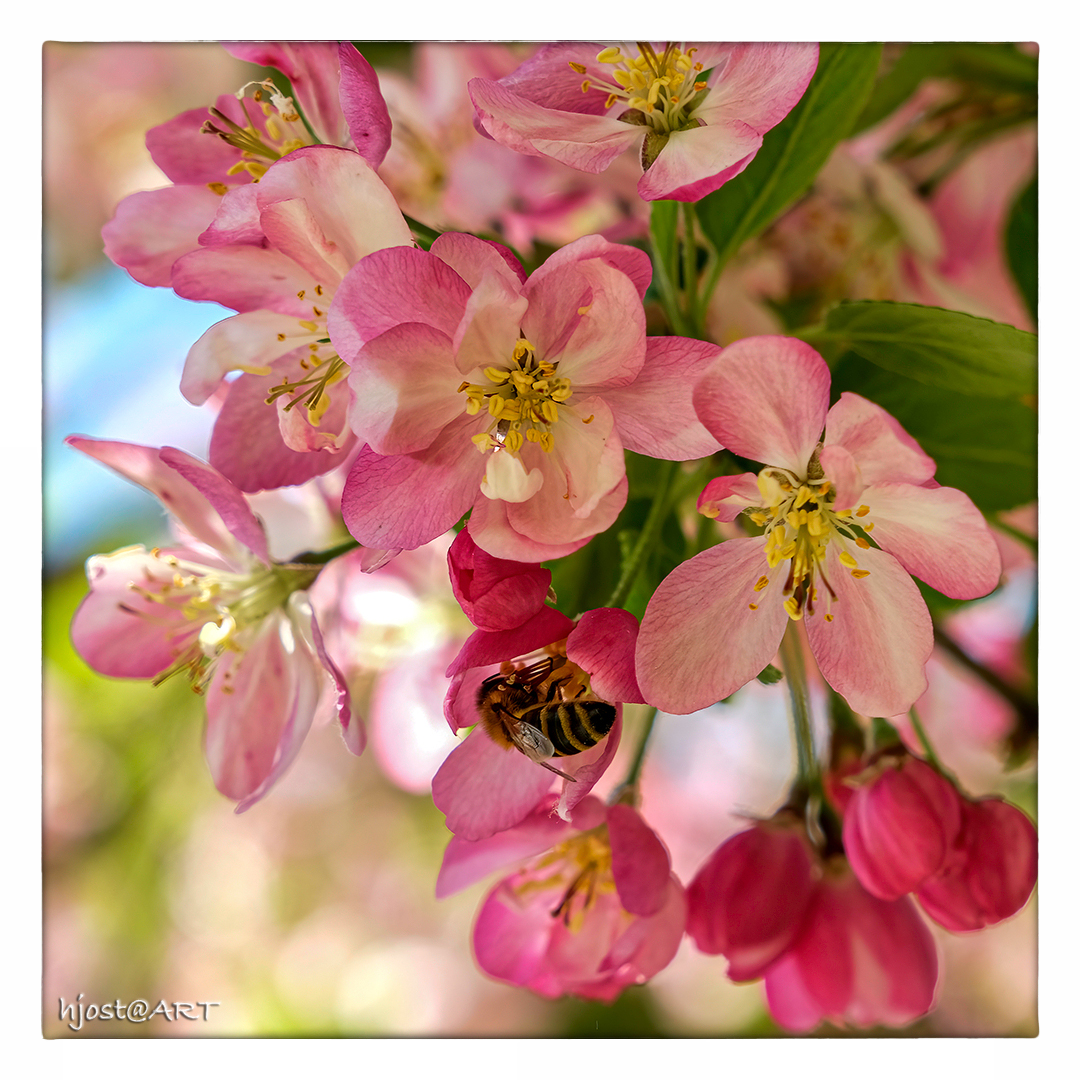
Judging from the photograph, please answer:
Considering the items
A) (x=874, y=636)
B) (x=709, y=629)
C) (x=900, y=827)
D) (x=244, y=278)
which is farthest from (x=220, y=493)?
(x=900, y=827)

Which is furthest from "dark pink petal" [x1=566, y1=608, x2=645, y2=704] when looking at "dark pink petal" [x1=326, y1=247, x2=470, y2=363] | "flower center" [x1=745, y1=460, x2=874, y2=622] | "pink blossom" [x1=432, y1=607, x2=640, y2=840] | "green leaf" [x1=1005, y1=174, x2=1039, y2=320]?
"green leaf" [x1=1005, y1=174, x2=1039, y2=320]

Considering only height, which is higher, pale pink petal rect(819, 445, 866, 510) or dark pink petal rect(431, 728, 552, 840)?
pale pink petal rect(819, 445, 866, 510)

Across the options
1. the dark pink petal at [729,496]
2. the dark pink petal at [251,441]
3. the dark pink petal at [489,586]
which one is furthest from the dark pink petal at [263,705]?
the dark pink petal at [729,496]

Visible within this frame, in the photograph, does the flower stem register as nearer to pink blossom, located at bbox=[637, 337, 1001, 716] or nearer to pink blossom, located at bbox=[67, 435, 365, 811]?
pink blossom, located at bbox=[637, 337, 1001, 716]

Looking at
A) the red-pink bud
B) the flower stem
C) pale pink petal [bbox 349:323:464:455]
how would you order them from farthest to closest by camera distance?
the red-pink bud < the flower stem < pale pink petal [bbox 349:323:464:455]

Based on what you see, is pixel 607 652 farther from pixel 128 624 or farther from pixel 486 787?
pixel 128 624

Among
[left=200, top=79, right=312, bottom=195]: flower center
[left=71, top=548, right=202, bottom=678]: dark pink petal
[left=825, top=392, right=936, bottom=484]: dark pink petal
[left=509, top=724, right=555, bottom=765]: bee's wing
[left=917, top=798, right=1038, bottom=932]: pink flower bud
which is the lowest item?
[left=917, top=798, right=1038, bottom=932]: pink flower bud
